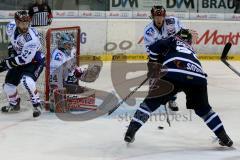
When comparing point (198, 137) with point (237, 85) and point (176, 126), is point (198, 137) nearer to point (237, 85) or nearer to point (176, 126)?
point (176, 126)

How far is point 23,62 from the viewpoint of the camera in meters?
7.05

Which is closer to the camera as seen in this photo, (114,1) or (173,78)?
(173,78)

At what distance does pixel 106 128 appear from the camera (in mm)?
6535

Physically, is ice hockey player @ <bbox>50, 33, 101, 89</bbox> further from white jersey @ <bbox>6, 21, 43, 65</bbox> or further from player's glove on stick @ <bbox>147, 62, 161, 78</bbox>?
player's glove on stick @ <bbox>147, 62, 161, 78</bbox>

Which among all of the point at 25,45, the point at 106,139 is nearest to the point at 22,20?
the point at 25,45

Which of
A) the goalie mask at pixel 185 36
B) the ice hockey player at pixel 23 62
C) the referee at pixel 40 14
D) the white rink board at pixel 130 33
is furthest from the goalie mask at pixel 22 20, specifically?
the white rink board at pixel 130 33

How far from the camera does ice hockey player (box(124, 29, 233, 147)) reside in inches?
218

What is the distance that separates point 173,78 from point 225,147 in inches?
31.0

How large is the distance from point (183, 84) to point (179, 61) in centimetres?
20

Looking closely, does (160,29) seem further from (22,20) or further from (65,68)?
(22,20)

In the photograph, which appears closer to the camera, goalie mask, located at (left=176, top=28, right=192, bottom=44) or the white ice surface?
the white ice surface

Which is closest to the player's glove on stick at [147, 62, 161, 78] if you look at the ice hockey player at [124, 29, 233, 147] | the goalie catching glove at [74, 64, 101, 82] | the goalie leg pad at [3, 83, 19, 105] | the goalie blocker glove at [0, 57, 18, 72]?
the ice hockey player at [124, 29, 233, 147]

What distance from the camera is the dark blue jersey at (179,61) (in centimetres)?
553

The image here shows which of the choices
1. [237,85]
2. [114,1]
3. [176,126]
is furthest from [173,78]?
[114,1]
